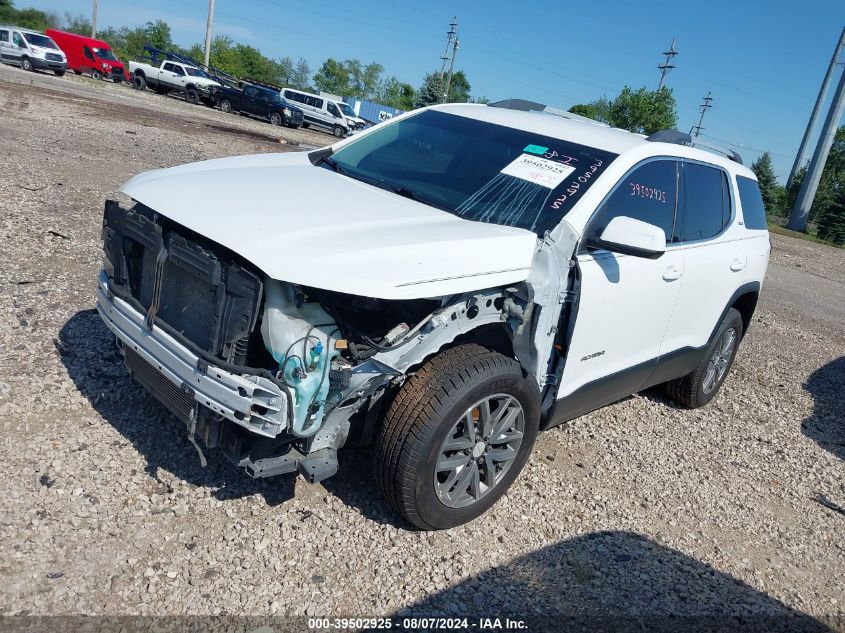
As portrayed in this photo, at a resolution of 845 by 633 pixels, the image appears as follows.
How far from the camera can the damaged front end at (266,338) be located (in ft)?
8.54

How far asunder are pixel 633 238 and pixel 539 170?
0.75 meters

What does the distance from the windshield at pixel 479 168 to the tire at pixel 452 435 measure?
0.83 m

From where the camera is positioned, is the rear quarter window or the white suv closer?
the white suv

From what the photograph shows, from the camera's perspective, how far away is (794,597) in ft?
11.2

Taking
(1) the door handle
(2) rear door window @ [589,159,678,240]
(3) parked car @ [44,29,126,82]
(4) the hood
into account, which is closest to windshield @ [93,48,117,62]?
(3) parked car @ [44,29,126,82]

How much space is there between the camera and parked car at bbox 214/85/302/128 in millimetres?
28156

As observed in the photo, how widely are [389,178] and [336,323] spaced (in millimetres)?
1390

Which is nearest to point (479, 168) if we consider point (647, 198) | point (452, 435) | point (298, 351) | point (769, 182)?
point (647, 198)

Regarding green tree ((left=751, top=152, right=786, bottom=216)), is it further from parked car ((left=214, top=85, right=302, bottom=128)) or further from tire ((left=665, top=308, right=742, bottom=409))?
tire ((left=665, top=308, right=742, bottom=409))

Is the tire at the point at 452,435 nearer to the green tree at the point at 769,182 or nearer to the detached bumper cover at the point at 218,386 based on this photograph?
the detached bumper cover at the point at 218,386

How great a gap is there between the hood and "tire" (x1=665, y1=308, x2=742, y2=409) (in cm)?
265

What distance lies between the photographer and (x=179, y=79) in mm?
30859

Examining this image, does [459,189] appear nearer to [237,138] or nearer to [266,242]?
[266,242]

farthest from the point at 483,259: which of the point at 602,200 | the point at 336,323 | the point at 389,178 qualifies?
the point at 389,178
